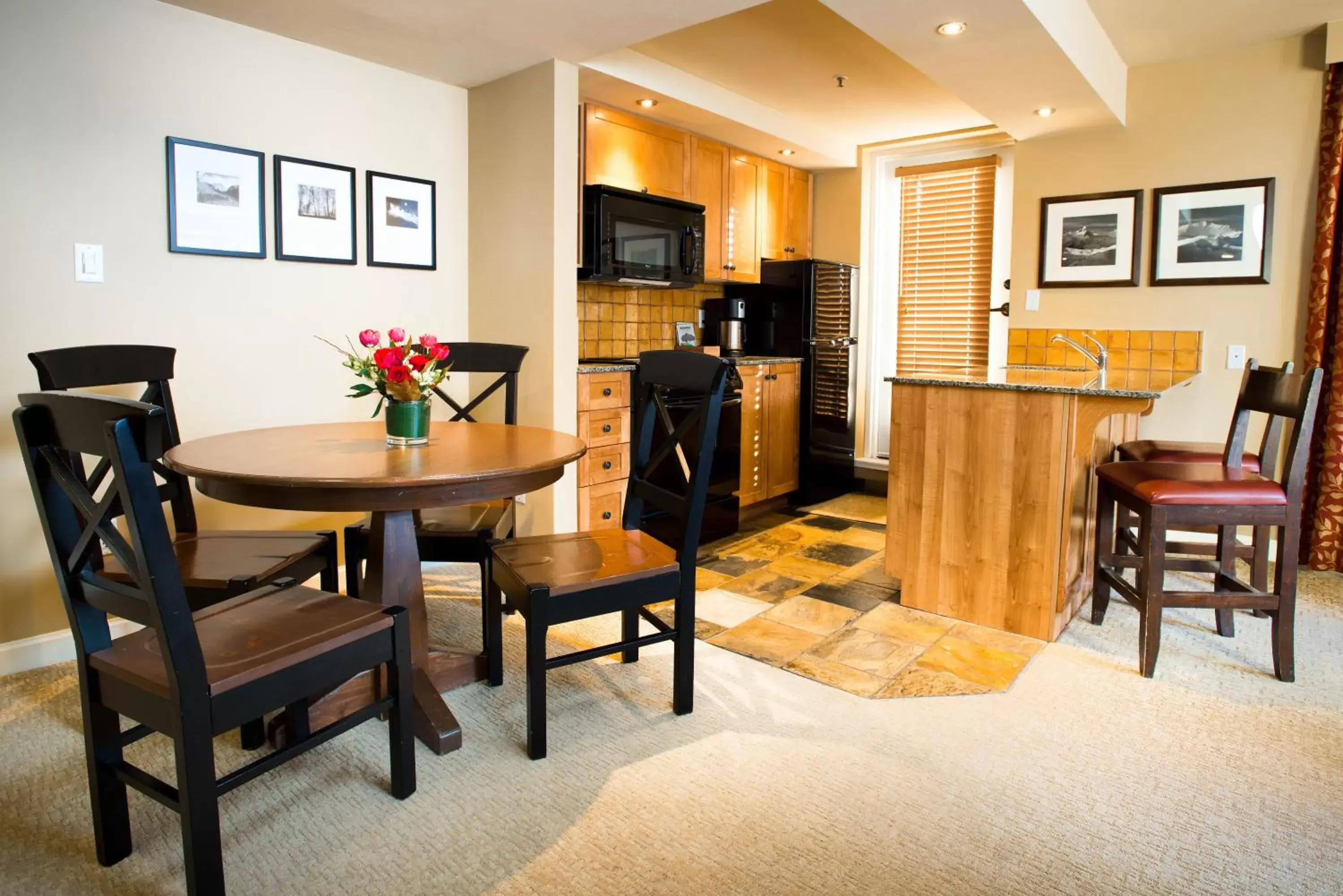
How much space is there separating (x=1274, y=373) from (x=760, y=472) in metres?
2.60

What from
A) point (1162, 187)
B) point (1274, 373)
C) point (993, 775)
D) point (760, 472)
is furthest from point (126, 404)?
point (1162, 187)

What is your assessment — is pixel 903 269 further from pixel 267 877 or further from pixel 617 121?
pixel 267 877

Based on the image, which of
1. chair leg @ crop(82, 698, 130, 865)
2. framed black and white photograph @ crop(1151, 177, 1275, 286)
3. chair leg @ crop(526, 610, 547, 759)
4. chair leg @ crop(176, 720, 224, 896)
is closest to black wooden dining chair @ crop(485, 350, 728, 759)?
chair leg @ crop(526, 610, 547, 759)

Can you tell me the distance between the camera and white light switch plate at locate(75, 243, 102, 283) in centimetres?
258

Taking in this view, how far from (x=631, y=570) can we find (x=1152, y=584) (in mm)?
1652

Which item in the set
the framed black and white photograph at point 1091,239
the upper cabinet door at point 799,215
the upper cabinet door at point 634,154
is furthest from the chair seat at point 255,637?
the upper cabinet door at point 799,215

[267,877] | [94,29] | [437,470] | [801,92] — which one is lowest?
[267,877]

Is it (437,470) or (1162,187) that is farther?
(1162,187)

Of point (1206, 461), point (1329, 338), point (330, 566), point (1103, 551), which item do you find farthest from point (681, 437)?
point (1329, 338)

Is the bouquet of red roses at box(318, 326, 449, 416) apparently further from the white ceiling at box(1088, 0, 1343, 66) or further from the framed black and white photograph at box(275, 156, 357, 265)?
the white ceiling at box(1088, 0, 1343, 66)

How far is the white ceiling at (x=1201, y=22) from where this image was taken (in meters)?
3.29

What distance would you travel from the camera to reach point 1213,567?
9.21 feet

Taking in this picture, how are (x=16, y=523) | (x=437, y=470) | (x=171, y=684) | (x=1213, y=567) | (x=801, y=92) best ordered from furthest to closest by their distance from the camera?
(x=801, y=92), (x=1213, y=567), (x=16, y=523), (x=437, y=470), (x=171, y=684)

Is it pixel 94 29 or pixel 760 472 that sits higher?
pixel 94 29
